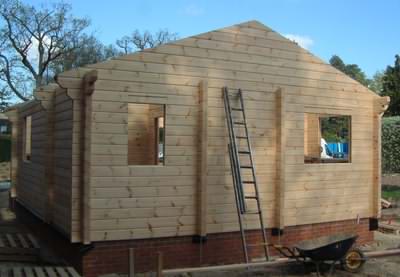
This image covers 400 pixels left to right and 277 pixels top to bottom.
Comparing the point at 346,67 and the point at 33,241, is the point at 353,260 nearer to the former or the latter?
the point at 33,241

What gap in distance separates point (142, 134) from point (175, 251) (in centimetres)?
388

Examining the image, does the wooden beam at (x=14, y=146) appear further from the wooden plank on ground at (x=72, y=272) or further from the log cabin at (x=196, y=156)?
the wooden plank on ground at (x=72, y=272)

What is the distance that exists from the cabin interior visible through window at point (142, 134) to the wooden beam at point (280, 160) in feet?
10.3

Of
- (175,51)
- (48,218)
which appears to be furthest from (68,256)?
(175,51)

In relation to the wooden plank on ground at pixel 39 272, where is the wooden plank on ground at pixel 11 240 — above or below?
below

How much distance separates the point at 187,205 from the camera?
28.7 ft

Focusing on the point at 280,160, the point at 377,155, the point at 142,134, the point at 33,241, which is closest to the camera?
the point at 280,160

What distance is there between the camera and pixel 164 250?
8.57 meters

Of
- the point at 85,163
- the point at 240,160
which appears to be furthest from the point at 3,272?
the point at 240,160

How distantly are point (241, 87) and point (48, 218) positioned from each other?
14.6 ft

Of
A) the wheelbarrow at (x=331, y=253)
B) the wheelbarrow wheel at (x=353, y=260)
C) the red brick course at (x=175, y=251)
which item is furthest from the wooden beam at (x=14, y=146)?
the wheelbarrow wheel at (x=353, y=260)

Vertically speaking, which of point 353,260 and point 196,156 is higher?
point 196,156

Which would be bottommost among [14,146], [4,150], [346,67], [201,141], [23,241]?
[23,241]

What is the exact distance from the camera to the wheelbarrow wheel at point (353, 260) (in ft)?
27.7
